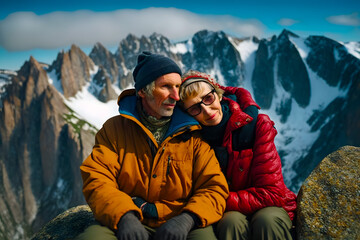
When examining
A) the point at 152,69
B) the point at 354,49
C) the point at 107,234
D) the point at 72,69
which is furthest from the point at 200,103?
the point at 354,49

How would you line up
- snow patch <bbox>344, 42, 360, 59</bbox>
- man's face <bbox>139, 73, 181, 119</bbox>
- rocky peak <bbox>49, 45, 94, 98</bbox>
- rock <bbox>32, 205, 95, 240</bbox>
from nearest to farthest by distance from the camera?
1. man's face <bbox>139, 73, 181, 119</bbox>
2. rock <bbox>32, 205, 95, 240</bbox>
3. rocky peak <bbox>49, 45, 94, 98</bbox>
4. snow patch <bbox>344, 42, 360, 59</bbox>

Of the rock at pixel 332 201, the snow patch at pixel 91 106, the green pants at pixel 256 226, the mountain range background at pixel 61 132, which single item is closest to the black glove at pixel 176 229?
the green pants at pixel 256 226

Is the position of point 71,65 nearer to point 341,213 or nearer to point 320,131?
point 320,131

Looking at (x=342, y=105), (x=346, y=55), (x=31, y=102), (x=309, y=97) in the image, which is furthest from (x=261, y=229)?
(x=309, y=97)

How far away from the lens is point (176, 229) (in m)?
4.20

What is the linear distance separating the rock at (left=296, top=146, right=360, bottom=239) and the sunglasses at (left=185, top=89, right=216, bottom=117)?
2.88 meters

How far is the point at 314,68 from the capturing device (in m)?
195

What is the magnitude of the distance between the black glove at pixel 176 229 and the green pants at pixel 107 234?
6.7 inches

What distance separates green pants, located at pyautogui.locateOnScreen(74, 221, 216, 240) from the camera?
418 centimetres

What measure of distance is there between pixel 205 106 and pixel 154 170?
5.84ft

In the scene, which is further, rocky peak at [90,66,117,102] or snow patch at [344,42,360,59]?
rocky peak at [90,66,117,102]

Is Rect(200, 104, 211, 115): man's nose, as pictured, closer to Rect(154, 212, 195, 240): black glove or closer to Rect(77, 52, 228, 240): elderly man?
Rect(77, 52, 228, 240): elderly man

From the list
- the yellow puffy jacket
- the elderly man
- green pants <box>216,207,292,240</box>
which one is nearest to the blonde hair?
the elderly man

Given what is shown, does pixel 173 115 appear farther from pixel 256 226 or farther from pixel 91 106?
pixel 91 106
